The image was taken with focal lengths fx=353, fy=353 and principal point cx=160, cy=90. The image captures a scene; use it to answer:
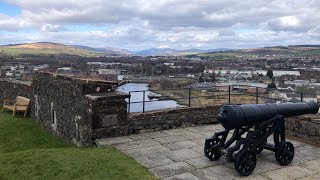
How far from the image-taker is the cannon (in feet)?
18.4

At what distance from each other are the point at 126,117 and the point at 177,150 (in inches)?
66.7

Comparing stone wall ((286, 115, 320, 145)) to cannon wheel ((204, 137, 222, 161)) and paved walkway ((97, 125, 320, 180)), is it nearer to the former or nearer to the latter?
paved walkway ((97, 125, 320, 180))

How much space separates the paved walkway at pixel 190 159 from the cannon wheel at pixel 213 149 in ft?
0.33

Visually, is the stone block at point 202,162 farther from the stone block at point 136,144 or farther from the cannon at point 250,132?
the stone block at point 136,144

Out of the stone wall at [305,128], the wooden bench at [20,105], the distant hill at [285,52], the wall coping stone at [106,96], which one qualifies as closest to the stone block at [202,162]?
the wall coping stone at [106,96]

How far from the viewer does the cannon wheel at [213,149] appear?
6250 millimetres

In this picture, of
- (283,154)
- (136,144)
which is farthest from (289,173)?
(136,144)

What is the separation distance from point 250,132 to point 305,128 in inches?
102

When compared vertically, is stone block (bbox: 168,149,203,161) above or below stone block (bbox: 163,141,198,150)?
below

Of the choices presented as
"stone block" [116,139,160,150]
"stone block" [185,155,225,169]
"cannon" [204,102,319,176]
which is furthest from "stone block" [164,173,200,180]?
"stone block" [116,139,160,150]

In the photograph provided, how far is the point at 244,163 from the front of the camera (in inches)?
220

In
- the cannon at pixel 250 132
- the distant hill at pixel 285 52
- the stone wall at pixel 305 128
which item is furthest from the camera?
the distant hill at pixel 285 52

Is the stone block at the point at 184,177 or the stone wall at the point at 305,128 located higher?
the stone wall at the point at 305,128

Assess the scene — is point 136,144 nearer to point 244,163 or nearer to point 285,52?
point 244,163
